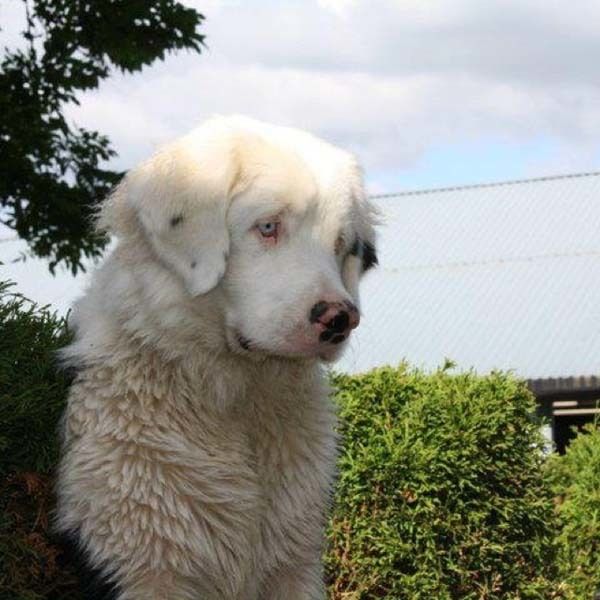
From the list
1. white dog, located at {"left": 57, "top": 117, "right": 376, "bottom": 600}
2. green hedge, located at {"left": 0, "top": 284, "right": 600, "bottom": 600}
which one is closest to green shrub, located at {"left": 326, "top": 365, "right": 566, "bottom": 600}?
green hedge, located at {"left": 0, "top": 284, "right": 600, "bottom": 600}

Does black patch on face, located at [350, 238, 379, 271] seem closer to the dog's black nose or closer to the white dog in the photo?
the white dog

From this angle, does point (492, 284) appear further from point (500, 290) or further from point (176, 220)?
point (176, 220)

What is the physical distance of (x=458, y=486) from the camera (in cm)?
877

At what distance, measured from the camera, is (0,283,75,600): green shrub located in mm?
4805

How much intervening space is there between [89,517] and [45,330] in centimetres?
91

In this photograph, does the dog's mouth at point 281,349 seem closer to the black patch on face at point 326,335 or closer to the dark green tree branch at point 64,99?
the black patch on face at point 326,335

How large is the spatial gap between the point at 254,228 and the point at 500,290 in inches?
758

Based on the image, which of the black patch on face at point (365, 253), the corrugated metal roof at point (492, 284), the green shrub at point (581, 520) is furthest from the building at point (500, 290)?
the black patch on face at point (365, 253)

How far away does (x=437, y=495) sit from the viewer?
8.70 meters

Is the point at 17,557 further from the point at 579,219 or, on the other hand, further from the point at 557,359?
the point at 579,219

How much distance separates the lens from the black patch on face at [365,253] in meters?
5.10

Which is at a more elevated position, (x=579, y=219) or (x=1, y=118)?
(x=1, y=118)

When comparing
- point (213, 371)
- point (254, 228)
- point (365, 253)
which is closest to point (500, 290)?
point (365, 253)

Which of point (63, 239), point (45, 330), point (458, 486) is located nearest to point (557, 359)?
point (63, 239)
